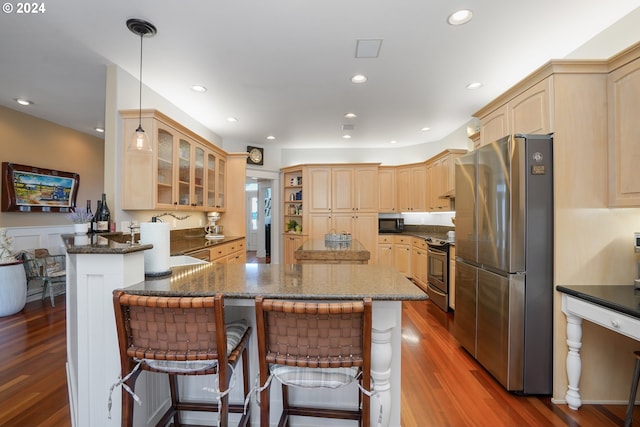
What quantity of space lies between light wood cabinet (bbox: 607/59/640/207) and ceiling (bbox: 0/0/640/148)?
61 centimetres

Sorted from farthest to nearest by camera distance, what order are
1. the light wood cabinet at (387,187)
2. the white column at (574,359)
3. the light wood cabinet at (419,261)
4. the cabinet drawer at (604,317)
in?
the light wood cabinet at (387,187), the light wood cabinet at (419,261), the white column at (574,359), the cabinet drawer at (604,317)

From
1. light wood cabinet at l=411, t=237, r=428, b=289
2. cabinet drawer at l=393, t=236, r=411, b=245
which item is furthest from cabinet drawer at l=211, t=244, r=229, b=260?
cabinet drawer at l=393, t=236, r=411, b=245

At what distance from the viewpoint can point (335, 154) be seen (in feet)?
20.5

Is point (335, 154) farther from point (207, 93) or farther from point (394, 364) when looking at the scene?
point (394, 364)

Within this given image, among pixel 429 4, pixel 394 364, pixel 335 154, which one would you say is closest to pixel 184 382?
pixel 394 364

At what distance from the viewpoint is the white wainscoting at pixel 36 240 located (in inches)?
154

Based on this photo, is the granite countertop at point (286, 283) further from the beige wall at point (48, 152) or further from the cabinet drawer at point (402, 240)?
the beige wall at point (48, 152)

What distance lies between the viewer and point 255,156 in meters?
5.92

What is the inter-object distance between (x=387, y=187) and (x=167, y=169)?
4.12m

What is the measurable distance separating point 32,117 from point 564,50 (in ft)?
21.2

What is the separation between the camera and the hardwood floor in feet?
5.87

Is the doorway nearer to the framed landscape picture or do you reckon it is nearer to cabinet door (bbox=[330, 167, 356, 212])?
cabinet door (bbox=[330, 167, 356, 212])

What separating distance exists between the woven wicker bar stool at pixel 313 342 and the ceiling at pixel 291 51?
6.52 ft

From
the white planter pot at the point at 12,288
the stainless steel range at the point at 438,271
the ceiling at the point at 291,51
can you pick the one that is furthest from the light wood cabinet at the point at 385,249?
the white planter pot at the point at 12,288
